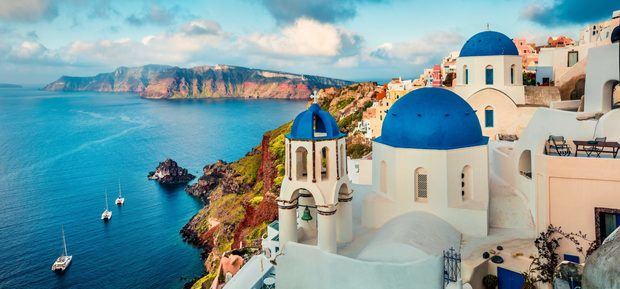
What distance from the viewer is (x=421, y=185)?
1474cm

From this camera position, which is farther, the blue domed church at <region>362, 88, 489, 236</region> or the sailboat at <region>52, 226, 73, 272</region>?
the sailboat at <region>52, 226, 73, 272</region>

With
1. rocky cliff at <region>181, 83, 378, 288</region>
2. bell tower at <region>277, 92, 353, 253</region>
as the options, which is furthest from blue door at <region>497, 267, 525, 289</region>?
rocky cliff at <region>181, 83, 378, 288</region>

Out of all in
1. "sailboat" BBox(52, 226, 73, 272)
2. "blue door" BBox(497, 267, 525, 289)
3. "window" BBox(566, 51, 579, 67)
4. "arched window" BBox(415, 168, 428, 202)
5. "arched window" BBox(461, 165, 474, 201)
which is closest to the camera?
"blue door" BBox(497, 267, 525, 289)

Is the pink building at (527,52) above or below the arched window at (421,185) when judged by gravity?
above

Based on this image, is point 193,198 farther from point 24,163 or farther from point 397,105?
point 397,105

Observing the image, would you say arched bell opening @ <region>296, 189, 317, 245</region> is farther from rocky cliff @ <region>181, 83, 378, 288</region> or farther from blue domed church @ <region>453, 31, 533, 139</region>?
rocky cliff @ <region>181, 83, 378, 288</region>

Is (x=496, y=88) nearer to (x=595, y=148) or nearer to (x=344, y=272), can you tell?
(x=595, y=148)

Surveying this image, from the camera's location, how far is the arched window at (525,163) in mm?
15839

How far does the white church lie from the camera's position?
38.7 feet

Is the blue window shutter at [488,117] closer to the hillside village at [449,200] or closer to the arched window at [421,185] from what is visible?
the hillside village at [449,200]

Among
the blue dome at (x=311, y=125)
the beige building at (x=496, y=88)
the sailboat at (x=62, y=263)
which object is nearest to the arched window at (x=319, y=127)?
the blue dome at (x=311, y=125)

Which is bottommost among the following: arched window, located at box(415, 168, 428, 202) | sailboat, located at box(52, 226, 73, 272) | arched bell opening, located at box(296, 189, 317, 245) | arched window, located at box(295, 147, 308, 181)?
sailboat, located at box(52, 226, 73, 272)

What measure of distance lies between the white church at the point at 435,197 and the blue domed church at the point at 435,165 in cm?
3

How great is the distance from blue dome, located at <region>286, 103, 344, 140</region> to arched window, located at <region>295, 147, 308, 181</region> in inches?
18.4
